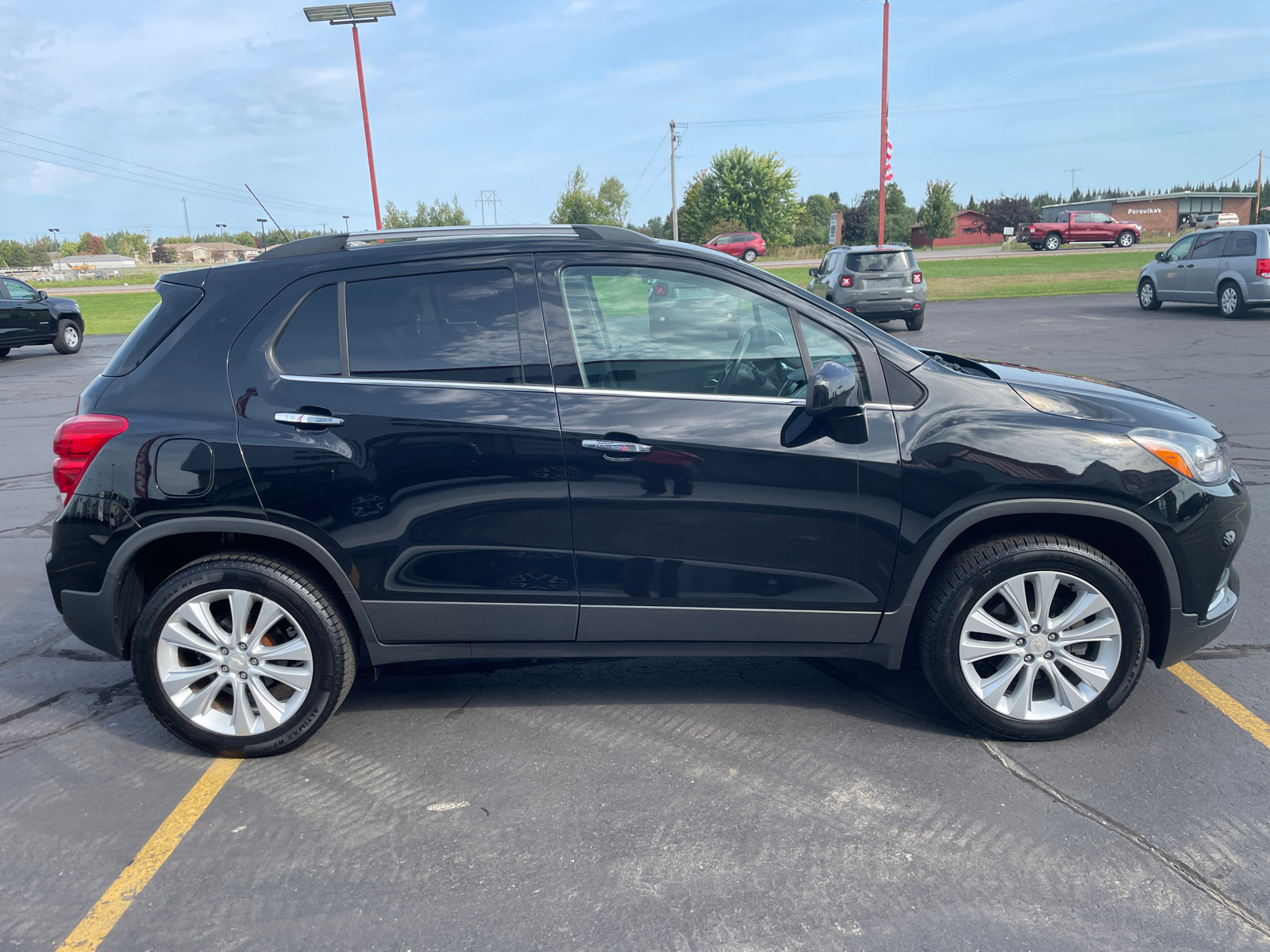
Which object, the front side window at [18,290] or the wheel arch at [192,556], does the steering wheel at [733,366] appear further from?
the front side window at [18,290]

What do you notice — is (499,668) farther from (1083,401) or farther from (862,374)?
(1083,401)

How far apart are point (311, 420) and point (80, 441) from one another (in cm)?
87

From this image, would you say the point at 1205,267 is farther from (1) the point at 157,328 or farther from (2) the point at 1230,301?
(1) the point at 157,328

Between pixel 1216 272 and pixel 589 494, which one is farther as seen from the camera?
pixel 1216 272

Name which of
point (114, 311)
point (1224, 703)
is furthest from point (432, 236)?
point (114, 311)

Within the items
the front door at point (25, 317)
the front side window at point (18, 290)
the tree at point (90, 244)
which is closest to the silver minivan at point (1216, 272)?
the front door at point (25, 317)

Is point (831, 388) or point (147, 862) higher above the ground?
point (831, 388)

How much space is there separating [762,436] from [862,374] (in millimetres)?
456

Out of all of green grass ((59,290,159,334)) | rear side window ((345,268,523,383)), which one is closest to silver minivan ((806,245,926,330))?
rear side window ((345,268,523,383))

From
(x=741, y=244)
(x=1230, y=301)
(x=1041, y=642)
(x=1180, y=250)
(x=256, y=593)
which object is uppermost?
(x=741, y=244)

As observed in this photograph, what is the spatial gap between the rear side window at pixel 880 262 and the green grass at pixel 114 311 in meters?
15.4

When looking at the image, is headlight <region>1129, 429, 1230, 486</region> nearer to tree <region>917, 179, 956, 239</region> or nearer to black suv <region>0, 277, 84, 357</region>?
black suv <region>0, 277, 84, 357</region>

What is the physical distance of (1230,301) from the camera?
57.9 ft

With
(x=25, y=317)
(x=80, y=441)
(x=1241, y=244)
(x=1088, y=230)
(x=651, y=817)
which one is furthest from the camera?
(x=1088, y=230)
